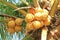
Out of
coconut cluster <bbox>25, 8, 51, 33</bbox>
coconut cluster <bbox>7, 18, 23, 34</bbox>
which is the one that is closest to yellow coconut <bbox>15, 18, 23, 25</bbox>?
coconut cluster <bbox>7, 18, 23, 34</bbox>

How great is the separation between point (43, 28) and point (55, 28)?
112 mm

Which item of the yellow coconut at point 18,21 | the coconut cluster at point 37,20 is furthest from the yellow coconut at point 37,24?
the yellow coconut at point 18,21

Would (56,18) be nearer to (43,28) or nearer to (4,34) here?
(43,28)

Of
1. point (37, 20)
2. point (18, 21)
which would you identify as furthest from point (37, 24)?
point (18, 21)

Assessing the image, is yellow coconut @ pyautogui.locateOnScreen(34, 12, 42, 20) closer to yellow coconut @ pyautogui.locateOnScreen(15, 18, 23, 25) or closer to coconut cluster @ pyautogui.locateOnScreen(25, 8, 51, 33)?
coconut cluster @ pyautogui.locateOnScreen(25, 8, 51, 33)

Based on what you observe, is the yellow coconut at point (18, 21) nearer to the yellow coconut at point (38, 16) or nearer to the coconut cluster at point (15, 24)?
the coconut cluster at point (15, 24)

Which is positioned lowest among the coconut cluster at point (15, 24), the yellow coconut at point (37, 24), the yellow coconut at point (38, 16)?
the coconut cluster at point (15, 24)

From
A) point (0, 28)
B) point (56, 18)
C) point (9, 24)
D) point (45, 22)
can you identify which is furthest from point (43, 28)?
point (0, 28)

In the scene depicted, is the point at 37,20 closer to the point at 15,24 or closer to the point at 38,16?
the point at 38,16

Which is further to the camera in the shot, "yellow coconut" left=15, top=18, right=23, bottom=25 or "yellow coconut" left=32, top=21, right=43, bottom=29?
"yellow coconut" left=15, top=18, right=23, bottom=25

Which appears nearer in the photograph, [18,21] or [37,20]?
[37,20]

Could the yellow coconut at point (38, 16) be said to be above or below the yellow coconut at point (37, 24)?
above

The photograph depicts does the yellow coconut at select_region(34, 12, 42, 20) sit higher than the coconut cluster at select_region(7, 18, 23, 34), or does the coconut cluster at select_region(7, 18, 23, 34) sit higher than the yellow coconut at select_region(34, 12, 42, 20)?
the yellow coconut at select_region(34, 12, 42, 20)

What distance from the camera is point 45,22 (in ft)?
4.81
